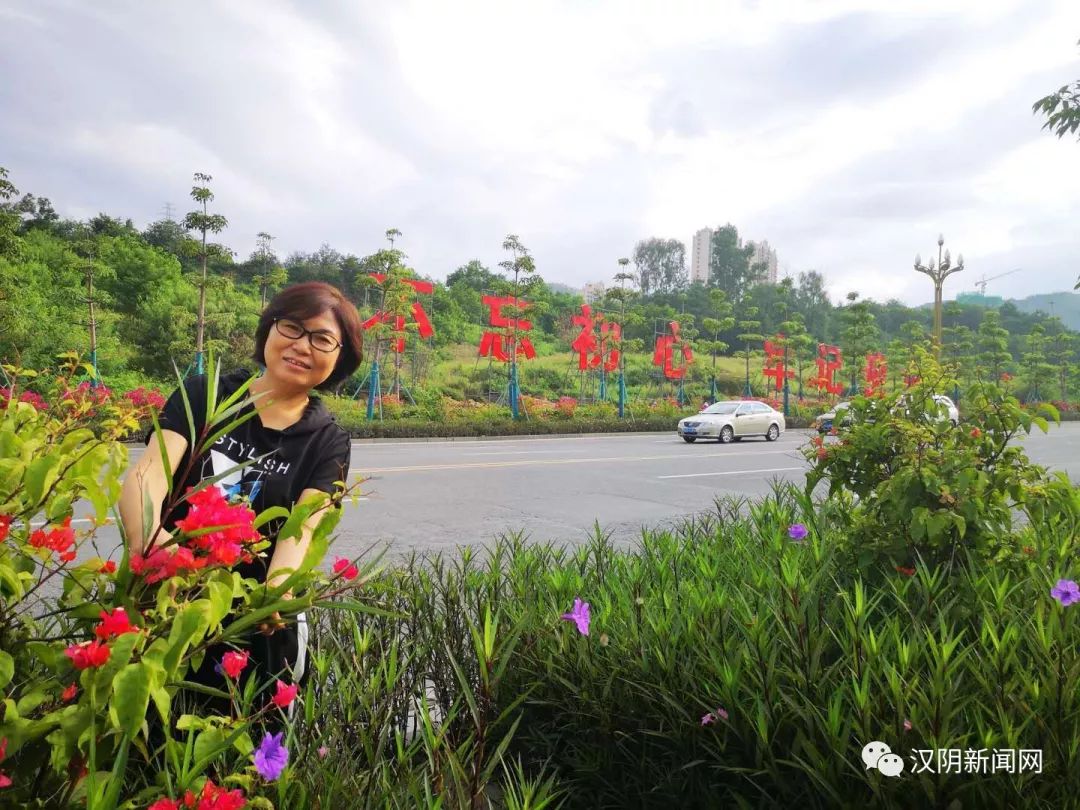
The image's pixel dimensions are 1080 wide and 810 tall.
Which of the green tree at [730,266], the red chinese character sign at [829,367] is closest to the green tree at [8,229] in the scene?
the red chinese character sign at [829,367]

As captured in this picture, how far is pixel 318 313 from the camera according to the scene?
1684mm

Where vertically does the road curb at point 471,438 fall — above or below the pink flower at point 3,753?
below

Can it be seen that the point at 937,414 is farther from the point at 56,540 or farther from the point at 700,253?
the point at 700,253

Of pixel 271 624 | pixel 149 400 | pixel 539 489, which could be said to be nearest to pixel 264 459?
pixel 149 400

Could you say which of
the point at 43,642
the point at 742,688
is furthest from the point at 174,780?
the point at 742,688

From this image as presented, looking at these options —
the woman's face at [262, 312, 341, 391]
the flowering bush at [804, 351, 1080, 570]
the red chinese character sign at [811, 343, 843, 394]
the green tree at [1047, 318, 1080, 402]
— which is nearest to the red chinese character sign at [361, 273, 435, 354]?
the flowering bush at [804, 351, 1080, 570]

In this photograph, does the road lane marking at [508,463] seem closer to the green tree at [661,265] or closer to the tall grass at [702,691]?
the tall grass at [702,691]

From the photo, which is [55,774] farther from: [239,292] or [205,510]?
[239,292]

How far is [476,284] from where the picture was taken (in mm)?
44969

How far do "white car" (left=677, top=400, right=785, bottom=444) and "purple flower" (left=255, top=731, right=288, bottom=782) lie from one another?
51.8ft

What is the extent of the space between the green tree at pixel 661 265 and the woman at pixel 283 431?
69.8 m

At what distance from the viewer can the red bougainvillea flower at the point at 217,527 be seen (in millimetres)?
800

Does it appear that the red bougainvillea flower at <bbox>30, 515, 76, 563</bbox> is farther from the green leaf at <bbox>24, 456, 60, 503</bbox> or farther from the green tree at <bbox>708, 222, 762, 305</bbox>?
the green tree at <bbox>708, 222, 762, 305</bbox>

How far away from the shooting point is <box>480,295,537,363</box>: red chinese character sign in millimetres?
21266
